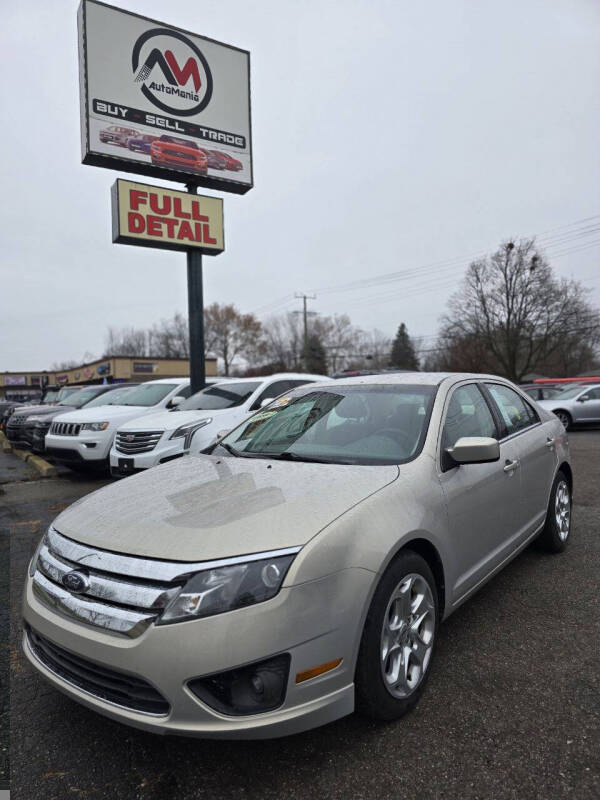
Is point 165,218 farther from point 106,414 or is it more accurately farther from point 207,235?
point 106,414

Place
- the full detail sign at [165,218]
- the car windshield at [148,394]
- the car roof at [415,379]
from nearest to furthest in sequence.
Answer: the car roof at [415,379] < the car windshield at [148,394] < the full detail sign at [165,218]

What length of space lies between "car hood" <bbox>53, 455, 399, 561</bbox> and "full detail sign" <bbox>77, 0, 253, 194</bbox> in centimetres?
947

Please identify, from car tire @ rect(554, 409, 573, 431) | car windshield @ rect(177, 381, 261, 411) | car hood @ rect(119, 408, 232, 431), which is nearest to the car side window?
car hood @ rect(119, 408, 232, 431)

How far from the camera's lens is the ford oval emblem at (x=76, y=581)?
2014mm

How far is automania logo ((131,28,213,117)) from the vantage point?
1052 cm

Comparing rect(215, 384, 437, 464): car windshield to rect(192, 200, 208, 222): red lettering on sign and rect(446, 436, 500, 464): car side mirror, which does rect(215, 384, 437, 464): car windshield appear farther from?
rect(192, 200, 208, 222): red lettering on sign

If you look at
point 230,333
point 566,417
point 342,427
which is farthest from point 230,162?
point 230,333

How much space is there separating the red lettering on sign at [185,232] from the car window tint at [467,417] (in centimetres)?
885

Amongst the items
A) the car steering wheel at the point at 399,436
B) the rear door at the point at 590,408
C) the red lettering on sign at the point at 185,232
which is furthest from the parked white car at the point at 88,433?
the rear door at the point at 590,408

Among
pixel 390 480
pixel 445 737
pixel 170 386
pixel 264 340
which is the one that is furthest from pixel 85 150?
pixel 264 340

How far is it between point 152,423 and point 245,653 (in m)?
6.25

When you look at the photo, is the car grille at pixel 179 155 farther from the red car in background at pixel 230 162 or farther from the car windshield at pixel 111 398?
the car windshield at pixel 111 398

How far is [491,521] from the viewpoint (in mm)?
3047

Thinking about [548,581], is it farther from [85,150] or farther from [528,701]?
[85,150]
